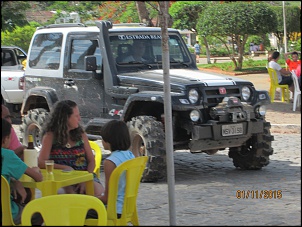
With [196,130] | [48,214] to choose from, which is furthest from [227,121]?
[48,214]

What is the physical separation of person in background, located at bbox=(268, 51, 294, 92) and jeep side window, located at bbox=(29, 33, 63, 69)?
7186 mm

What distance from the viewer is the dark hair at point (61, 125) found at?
705cm

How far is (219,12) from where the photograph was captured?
72.9ft

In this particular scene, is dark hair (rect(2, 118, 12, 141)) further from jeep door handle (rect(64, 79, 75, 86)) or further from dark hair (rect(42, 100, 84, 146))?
jeep door handle (rect(64, 79, 75, 86))

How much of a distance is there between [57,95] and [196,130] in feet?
9.47

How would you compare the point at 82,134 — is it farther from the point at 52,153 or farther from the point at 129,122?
the point at 129,122

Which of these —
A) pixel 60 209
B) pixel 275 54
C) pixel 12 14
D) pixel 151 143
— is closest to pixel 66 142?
pixel 12 14

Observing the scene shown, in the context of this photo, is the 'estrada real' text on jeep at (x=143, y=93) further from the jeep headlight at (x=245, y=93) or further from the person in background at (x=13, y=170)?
the person in background at (x=13, y=170)

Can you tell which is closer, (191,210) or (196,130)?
(191,210)

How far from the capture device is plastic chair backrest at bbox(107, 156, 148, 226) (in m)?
5.89

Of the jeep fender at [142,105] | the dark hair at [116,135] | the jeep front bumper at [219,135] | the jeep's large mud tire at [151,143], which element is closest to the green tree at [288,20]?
the jeep front bumper at [219,135]
